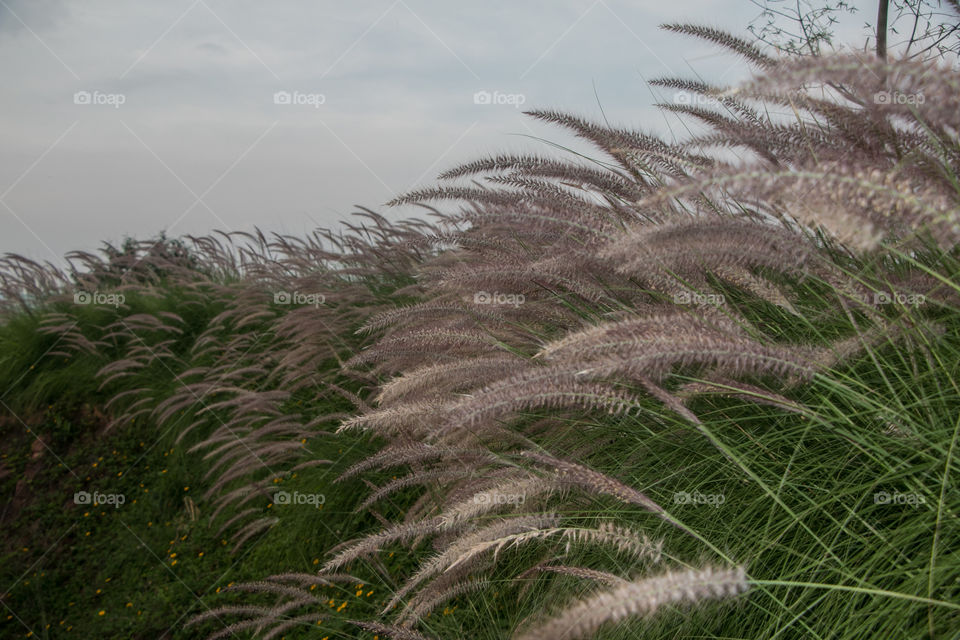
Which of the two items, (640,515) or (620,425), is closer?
(640,515)

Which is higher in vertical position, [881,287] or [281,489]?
[881,287]

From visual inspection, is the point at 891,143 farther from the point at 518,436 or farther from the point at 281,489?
the point at 281,489

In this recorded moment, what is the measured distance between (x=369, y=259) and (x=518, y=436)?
2.63 metres

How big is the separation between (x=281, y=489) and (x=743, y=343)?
292 centimetres

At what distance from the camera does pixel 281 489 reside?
377 centimetres

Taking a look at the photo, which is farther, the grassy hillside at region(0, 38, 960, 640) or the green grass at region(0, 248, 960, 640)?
the green grass at region(0, 248, 960, 640)

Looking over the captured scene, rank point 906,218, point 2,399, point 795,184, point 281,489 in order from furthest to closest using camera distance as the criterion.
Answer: point 2,399, point 281,489, point 906,218, point 795,184

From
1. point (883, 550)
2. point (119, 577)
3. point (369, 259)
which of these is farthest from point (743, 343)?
point (119, 577)

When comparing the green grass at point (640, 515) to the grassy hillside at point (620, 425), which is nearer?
the grassy hillside at point (620, 425)

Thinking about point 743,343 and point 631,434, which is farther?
point 631,434

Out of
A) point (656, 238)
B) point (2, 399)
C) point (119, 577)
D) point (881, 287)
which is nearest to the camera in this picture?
point (656, 238)

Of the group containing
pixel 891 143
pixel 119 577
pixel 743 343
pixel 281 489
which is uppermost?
pixel 891 143

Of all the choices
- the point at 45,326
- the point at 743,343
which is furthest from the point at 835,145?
the point at 45,326

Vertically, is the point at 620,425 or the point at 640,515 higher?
the point at 620,425
